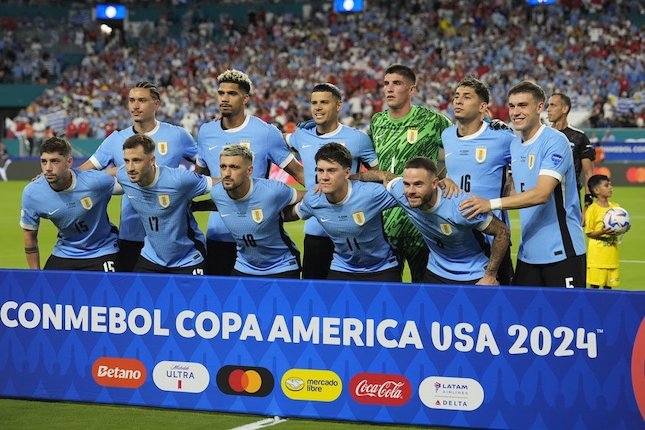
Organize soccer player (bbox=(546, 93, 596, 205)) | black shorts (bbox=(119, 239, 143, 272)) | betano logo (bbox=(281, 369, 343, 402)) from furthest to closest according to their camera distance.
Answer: soccer player (bbox=(546, 93, 596, 205)) → black shorts (bbox=(119, 239, 143, 272)) → betano logo (bbox=(281, 369, 343, 402))

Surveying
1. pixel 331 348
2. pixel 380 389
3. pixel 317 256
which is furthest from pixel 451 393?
pixel 317 256

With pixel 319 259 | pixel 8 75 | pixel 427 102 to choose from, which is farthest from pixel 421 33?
pixel 319 259

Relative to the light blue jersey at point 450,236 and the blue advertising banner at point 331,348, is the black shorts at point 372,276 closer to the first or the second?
the light blue jersey at point 450,236

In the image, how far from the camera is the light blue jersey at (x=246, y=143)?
846 centimetres

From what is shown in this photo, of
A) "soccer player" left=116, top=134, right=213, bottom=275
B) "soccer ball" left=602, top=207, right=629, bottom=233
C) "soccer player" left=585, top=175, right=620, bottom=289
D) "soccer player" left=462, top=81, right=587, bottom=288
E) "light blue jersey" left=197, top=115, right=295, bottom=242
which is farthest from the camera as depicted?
"soccer player" left=585, top=175, right=620, bottom=289

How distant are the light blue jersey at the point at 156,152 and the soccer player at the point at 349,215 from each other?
1.44 m

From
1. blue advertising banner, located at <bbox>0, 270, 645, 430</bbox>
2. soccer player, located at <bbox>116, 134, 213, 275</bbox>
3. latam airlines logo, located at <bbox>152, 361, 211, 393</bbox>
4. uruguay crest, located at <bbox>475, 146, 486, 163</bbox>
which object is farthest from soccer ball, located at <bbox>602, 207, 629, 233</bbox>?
latam airlines logo, located at <bbox>152, 361, 211, 393</bbox>

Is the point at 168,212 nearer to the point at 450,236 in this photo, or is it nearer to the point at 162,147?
the point at 162,147

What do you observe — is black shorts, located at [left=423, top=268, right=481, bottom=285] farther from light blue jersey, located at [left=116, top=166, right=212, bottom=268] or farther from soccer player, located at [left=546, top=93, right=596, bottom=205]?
soccer player, located at [left=546, top=93, right=596, bottom=205]

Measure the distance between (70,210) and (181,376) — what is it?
193 cm

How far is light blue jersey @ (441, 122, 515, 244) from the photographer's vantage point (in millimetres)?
7734

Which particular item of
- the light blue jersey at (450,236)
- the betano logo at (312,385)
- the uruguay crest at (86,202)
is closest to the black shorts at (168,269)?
the uruguay crest at (86,202)

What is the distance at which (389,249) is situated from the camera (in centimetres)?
779

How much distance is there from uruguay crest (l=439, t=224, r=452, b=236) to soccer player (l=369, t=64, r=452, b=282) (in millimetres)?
901
